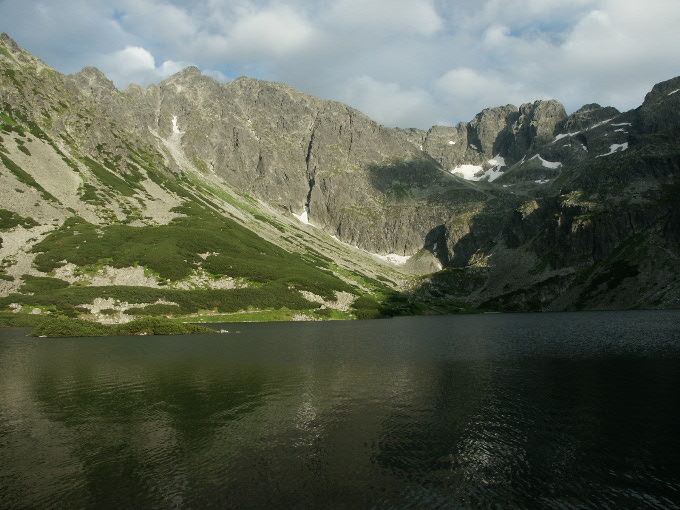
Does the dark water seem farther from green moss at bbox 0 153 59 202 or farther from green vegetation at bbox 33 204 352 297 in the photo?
green moss at bbox 0 153 59 202

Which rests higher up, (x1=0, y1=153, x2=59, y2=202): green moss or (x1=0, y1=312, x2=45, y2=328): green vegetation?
(x1=0, y1=153, x2=59, y2=202): green moss

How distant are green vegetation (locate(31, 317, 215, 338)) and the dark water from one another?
3477cm

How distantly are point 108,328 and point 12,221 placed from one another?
255 ft

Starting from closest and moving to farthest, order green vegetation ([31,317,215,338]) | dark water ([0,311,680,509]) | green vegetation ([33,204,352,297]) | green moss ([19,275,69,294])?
1. dark water ([0,311,680,509])
2. green vegetation ([31,317,215,338])
3. green moss ([19,275,69,294])
4. green vegetation ([33,204,352,297])

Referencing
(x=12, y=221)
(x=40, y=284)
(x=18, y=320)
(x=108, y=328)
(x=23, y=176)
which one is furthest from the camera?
(x=23, y=176)

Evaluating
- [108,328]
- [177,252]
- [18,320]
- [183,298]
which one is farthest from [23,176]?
[108,328]

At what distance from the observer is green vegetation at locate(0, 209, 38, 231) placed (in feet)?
431

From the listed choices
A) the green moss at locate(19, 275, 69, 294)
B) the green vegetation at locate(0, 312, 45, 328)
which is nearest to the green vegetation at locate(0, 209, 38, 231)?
the green moss at locate(19, 275, 69, 294)

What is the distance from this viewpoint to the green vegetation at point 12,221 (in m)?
131

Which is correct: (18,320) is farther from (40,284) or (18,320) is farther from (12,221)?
(12,221)

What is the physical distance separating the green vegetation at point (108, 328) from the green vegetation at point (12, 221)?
64.0 metres

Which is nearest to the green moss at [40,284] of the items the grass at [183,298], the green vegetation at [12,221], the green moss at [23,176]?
the grass at [183,298]

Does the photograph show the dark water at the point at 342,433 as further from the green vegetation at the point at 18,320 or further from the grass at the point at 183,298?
the grass at the point at 183,298

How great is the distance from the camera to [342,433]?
1014 inches
